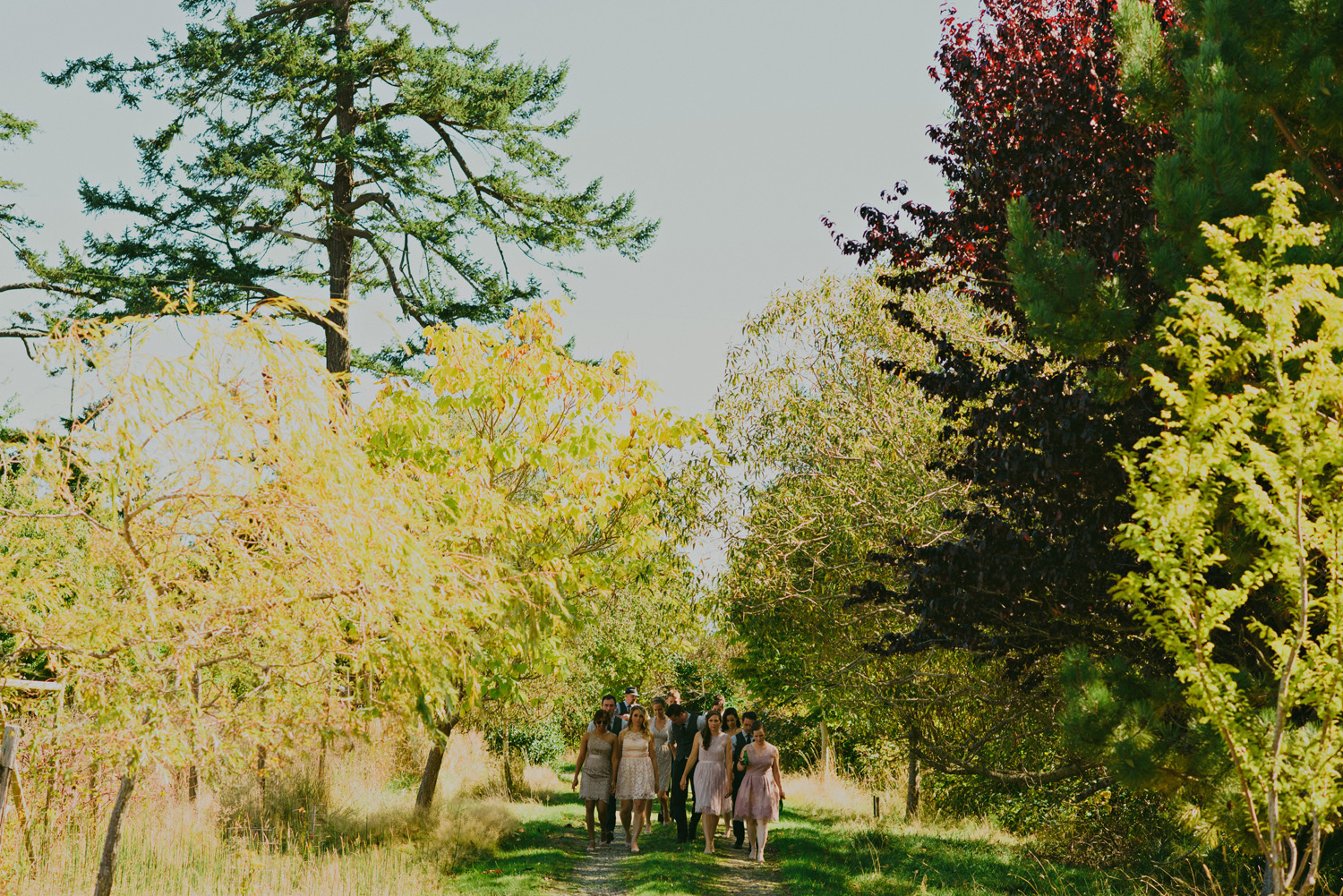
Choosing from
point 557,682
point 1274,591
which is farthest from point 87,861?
point 557,682

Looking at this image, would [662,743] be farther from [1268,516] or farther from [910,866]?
[1268,516]

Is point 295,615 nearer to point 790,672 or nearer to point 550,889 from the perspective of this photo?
point 550,889

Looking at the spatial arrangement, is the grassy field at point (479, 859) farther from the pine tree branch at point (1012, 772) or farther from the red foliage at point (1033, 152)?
the red foliage at point (1033, 152)

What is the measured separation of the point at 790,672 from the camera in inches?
627

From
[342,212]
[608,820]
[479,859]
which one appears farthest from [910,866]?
[342,212]

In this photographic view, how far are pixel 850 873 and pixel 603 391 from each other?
5.92 meters

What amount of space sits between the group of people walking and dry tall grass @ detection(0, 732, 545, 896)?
141 cm

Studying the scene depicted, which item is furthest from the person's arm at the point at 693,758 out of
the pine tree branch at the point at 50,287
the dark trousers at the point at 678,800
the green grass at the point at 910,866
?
the pine tree branch at the point at 50,287

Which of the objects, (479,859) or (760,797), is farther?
(760,797)

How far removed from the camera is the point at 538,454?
11430mm

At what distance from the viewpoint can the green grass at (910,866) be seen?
10.9 meters

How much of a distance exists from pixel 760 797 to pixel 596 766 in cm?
220

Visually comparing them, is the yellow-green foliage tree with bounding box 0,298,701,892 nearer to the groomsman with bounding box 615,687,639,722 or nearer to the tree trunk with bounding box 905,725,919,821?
the groomsman with bounding box 615,687,639,722

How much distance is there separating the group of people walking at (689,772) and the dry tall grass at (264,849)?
141 cm
